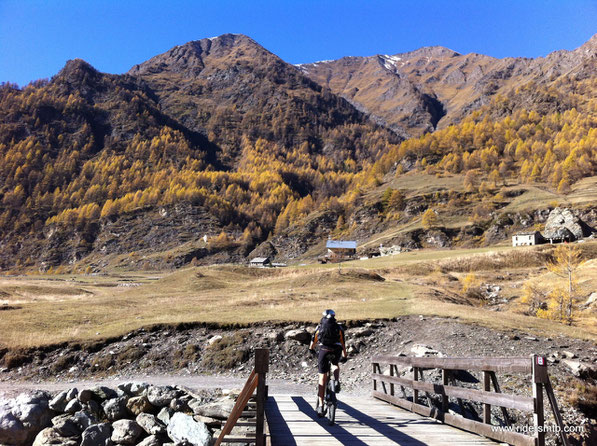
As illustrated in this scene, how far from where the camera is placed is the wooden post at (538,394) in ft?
22.2

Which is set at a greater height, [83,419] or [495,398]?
[495,398]

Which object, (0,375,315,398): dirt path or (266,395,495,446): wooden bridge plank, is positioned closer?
(266,395,495,446): wooden bridge plank

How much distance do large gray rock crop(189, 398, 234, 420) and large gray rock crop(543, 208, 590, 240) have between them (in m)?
124

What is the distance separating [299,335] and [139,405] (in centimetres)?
1201

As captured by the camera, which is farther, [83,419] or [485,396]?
[83,419]

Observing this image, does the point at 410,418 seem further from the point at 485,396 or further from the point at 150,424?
the point at 150,424

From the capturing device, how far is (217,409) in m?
12.6

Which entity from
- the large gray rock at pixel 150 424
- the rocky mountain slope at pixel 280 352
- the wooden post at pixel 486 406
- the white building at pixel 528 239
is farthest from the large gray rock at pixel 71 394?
the white building at pixel 528 239

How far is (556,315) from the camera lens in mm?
43500

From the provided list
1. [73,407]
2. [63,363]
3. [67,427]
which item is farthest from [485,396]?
[63,363]

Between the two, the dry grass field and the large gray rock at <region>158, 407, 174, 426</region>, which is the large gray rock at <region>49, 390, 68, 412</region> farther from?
the dry grass field

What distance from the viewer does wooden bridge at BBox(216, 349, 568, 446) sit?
7164 millimetres

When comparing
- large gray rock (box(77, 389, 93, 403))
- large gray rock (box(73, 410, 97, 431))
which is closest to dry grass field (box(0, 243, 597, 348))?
large gray rock (box(77, 389, 93, 403))

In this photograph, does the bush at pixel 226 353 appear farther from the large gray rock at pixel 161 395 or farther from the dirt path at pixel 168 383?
the large gray rock at pixel 161 395
